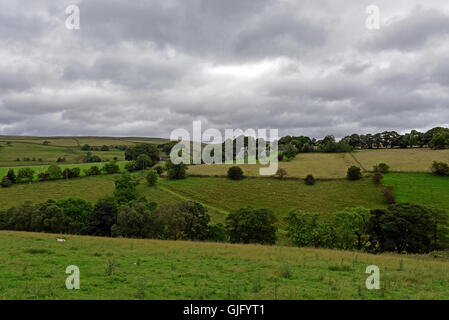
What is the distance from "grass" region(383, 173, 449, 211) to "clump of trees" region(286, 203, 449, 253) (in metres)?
15.1

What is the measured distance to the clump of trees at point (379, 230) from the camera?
1512 inches

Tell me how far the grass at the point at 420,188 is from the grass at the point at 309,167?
530 inches

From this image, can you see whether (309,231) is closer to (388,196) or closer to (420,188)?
(388,196)

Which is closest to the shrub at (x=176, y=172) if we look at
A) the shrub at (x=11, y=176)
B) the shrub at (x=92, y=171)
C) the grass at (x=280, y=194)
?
the grass at (x=280, y=194)

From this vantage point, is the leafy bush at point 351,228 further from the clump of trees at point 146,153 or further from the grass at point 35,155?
the grass at point 35,155

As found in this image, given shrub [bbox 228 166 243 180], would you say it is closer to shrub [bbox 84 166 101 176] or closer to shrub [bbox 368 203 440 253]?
shrub [bbox 368 203 440 253]

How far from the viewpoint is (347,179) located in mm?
74125

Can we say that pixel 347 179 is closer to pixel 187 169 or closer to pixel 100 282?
pixel 187 169

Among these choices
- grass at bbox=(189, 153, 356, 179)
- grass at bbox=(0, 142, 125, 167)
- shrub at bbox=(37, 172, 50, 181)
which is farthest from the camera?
grass at bbox=(0, 142, 125, 167)

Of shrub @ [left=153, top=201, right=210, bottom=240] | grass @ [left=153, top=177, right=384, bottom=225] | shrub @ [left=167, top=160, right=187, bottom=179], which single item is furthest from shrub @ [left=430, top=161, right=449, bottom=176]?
shrub @ [left=167, top=160, right=187, bottom=179]

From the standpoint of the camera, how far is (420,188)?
65.4 metres

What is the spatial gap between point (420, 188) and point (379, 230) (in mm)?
33875

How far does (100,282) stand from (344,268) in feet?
40.2

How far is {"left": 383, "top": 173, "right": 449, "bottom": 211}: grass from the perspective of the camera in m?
58.7
